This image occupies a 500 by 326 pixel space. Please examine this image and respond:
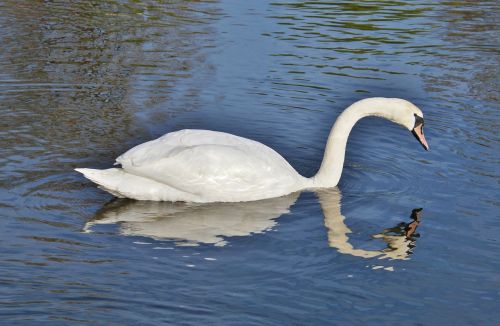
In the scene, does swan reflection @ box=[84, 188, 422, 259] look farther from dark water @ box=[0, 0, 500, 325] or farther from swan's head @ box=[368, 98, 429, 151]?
swan's head @ box=[368, 98, 429, 151]

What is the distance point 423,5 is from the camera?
20.2 meters

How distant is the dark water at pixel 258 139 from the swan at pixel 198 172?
144 millimetres

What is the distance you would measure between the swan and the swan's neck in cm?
50

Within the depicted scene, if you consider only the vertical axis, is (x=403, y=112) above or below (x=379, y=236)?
above

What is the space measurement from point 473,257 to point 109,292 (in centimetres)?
322

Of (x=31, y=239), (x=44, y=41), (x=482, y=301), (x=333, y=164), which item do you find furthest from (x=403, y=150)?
(x=44, y=41)

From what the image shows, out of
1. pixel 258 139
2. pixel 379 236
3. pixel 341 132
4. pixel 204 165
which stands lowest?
pixel 379 236

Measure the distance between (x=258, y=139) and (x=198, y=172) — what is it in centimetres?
222

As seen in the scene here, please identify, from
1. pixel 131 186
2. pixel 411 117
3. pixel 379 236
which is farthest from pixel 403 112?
pixel 131 186

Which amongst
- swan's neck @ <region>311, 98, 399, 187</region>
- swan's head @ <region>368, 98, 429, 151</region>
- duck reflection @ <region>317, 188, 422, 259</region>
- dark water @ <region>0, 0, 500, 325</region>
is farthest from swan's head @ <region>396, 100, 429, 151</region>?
duck reflection @ <region>317, 188, 422, 259</region>

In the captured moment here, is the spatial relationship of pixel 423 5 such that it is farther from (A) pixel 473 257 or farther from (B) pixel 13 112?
(A) pixel 473 257

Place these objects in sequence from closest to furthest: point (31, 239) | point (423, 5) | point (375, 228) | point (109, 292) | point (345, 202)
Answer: point (109, 292)
point (31, 239)
point (375, 228)
point (345, 202)
point (423, 5)

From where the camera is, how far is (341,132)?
10.8 metres

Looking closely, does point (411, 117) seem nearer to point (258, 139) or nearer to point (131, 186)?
point (258, 139)
